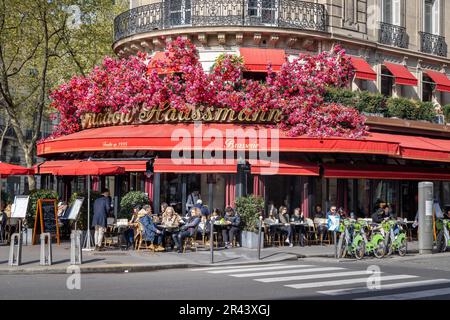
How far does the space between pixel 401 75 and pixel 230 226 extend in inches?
398

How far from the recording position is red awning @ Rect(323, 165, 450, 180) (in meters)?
22.7

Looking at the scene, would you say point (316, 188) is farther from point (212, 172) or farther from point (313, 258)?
point (313, 258)

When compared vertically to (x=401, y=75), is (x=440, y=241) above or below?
below

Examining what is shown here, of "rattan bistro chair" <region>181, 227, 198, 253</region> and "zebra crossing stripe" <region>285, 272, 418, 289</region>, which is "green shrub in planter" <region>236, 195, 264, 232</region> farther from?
"zebra crossing stripe" <region>285, 272, 418, 289</region>

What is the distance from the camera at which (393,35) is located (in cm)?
2664

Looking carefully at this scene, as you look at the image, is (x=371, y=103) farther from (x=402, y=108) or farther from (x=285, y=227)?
(x=285, y=227)

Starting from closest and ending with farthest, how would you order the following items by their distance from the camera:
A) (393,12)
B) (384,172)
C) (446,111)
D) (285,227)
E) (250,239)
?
(250,239) → (285,227) → (384,172) → (393,12) → (446,111)

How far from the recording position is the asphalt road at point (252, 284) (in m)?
10.9

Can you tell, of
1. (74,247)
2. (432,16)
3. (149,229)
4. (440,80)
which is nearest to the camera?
(74,247)

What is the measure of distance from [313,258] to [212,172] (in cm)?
529

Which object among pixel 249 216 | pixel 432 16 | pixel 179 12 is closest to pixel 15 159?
pixel 179 12

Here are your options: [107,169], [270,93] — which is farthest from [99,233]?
[270,93]

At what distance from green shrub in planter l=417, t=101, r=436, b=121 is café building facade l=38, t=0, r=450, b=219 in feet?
1.53

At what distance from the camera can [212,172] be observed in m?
22.0
